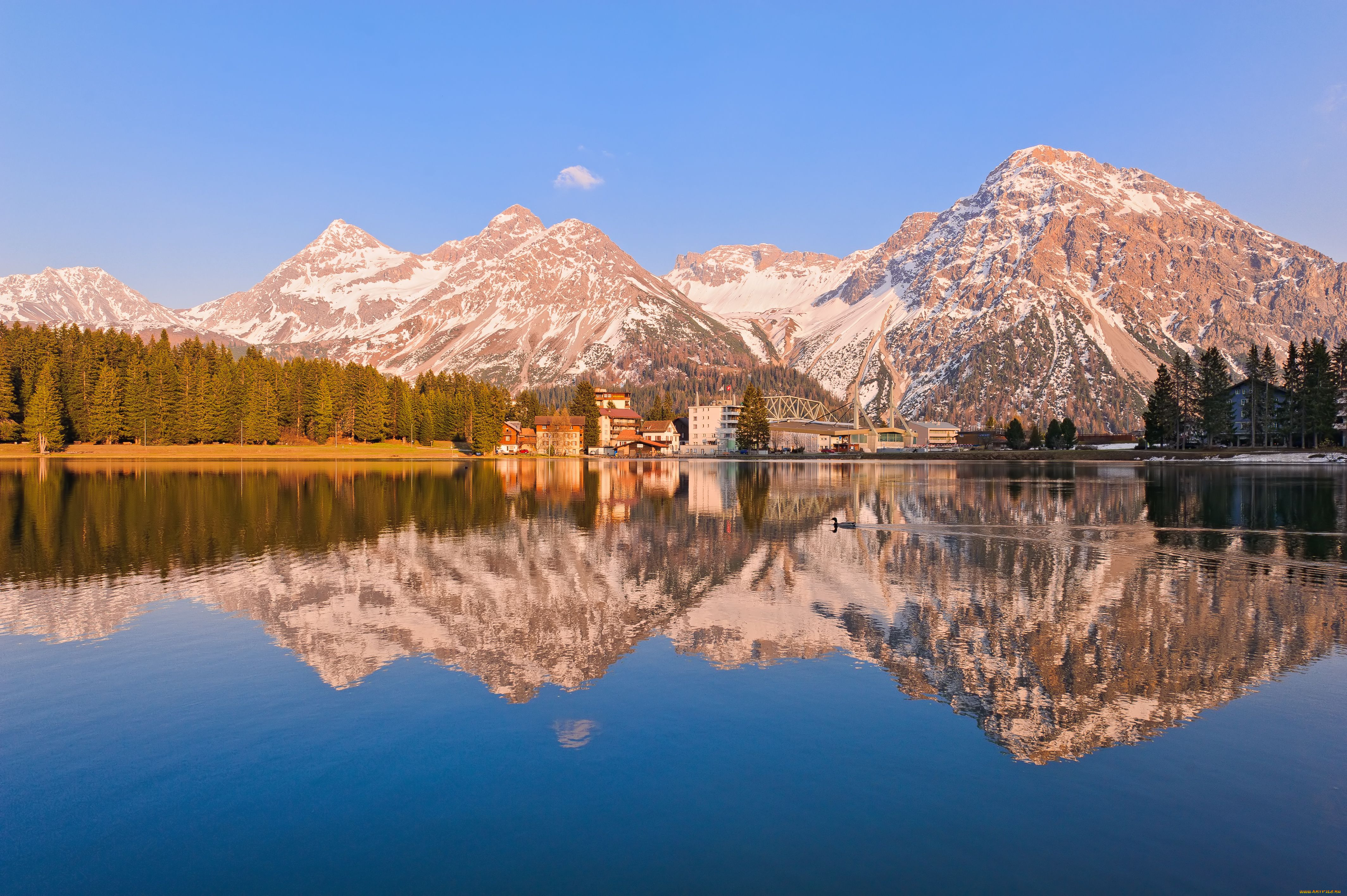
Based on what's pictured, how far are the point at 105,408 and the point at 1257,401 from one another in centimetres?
23050

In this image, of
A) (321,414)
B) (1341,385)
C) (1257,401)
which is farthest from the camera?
(321,414)

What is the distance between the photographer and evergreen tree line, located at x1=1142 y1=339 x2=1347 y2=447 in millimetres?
144625

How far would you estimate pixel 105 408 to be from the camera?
149 m

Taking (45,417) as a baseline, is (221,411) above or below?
above

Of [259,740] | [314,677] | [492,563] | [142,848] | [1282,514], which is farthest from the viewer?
[1282,514]

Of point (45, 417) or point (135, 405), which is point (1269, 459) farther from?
point (45, 417)

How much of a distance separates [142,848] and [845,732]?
1203cm

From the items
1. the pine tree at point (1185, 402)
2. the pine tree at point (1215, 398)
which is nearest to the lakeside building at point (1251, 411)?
the pine tree at point (1215, 398)

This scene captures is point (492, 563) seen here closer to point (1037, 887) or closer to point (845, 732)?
Answer: point (845, 732)

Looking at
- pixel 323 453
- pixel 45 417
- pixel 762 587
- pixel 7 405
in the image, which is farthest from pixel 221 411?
pixel 762 587

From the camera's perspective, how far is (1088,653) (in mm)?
21125

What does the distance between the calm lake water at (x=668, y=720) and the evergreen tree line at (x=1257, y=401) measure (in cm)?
13746

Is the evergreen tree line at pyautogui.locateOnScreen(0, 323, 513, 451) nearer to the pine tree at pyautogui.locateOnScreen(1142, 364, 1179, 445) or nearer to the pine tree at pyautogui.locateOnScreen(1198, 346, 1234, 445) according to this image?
the pine tree at pyautogui.locateOnScreen(1142, 364, 1179, 445)

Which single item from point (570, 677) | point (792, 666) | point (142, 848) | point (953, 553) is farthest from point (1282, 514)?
point (142, 848)
